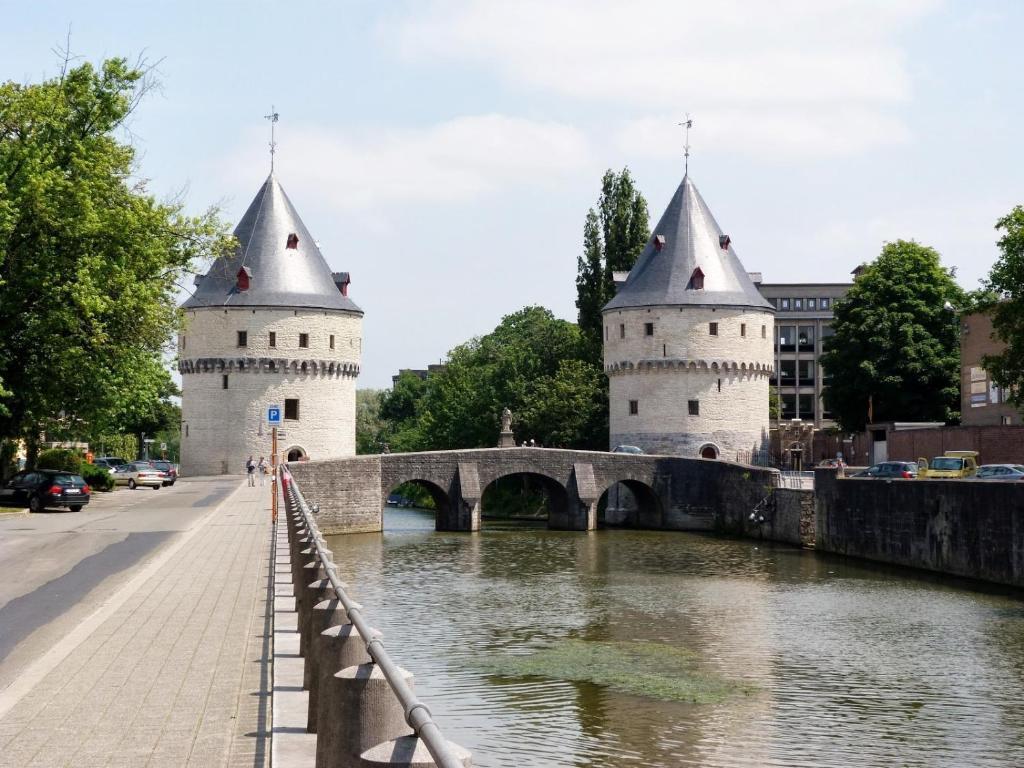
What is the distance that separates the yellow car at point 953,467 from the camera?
39.6 m

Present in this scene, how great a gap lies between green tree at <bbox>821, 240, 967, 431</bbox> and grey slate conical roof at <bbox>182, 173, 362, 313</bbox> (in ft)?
74.5

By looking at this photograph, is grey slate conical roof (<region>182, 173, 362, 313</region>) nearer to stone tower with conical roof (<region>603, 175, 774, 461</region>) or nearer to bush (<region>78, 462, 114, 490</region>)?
stone tower with conical roof (<region>603, 175, 774, 461</region>)

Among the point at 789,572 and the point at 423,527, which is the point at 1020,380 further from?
the point at 423,527

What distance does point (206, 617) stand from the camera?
43.5 feet

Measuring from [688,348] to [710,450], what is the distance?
472cm

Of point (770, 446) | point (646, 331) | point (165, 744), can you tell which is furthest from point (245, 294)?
point (165, 744)

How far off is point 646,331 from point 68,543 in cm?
4030

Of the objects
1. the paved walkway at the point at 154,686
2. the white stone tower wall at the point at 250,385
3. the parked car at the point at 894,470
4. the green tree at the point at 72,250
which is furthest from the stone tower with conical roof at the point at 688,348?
the paved walkway at the point at 154,686

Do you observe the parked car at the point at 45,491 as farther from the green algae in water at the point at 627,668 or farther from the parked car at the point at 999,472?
the parked car at the point at 999,472

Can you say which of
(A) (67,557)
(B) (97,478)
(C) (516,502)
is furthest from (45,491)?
(C) (516,502)

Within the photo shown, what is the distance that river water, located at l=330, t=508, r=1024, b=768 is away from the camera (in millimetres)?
15336

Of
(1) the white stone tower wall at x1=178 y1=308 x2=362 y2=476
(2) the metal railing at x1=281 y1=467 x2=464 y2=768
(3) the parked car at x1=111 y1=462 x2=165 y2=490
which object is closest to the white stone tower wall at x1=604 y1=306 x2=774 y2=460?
(1) the white stone tower wall at x1=178 y1=308 x2=362 y2=476

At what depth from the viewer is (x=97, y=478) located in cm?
4809

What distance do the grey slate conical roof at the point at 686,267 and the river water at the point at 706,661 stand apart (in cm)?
2635
